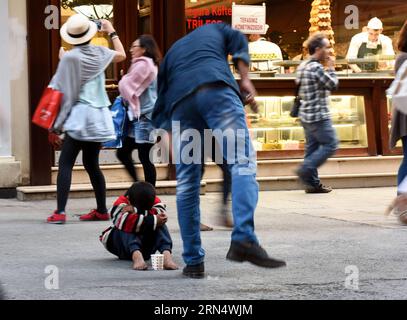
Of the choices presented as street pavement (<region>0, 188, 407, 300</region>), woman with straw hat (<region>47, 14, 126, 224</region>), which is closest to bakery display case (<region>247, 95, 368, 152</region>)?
street pavement (<region>0, 188, 407, 300</region>)

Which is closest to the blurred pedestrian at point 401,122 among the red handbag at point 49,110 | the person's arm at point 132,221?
the red handbag at point 49,110

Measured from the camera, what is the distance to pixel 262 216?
9.64 meters

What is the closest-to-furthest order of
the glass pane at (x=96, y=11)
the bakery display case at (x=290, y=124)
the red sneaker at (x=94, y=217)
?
the red sneaker at (x=94, y=217)
the glass pane at (x=96, y=11)
the bakery display case at (x=290, y=124)

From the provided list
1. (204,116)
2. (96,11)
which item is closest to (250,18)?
(96,11)

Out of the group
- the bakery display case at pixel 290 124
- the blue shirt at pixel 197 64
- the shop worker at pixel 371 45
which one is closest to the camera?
the blue shirt at pixel 197 64

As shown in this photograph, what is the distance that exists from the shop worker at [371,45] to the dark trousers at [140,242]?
6.98 m

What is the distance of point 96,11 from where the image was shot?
12234 millimetres

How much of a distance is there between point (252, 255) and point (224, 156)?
0.68 metres

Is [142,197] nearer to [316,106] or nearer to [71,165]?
[71,165]

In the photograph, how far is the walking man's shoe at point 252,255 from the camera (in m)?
5.66

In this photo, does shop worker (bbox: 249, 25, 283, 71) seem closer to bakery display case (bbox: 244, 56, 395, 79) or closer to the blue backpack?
bakery display case (bbox: 244, 56, 395, 79)

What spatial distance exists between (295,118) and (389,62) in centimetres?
170

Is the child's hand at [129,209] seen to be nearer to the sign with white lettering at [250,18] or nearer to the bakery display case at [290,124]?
the bakery display case at [290,124]
